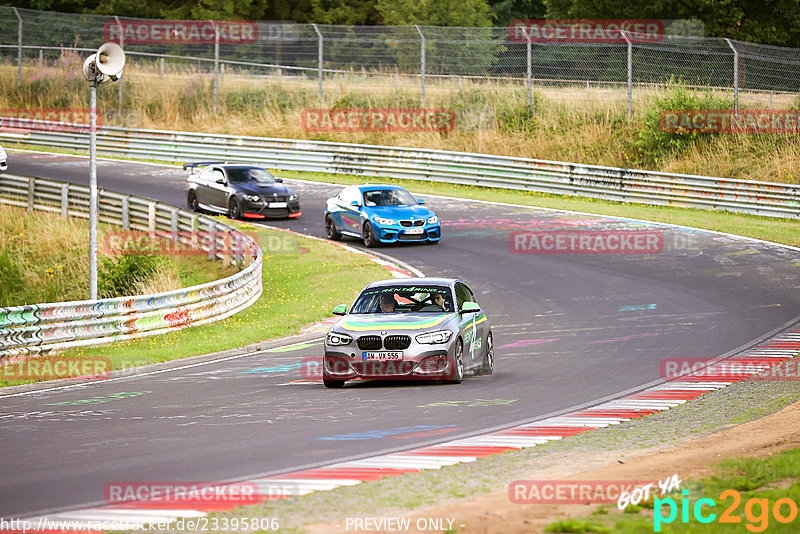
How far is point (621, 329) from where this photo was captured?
1808 centimetres

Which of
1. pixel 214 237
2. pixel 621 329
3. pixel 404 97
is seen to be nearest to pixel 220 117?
pixel 404 97

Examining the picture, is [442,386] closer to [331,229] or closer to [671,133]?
[331,229]

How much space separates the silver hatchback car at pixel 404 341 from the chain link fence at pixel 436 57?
23.3 metres

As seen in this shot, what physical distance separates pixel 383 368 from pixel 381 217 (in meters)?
14.3

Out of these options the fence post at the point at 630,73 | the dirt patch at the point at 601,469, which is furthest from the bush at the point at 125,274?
the fence post at the point at 630,73

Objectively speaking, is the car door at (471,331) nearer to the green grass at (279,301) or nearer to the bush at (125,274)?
the green grass at (279,301)

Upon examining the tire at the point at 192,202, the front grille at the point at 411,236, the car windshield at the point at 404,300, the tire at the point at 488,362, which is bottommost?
the tire at the point at 192,202

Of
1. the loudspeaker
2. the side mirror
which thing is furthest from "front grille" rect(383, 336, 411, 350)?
the loudspeaker

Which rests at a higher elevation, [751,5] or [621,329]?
[751,5]

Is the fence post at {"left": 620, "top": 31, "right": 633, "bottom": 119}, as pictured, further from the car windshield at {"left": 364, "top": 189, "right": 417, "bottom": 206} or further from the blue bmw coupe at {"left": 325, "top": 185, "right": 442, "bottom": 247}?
the car windshield at {"left": 364, "top": 189, "right": 417, "bottom": 206}

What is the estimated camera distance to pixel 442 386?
1346cm

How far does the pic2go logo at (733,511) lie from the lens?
6.64 meters

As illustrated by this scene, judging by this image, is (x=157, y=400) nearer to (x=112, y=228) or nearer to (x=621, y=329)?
(x=621, y=329)

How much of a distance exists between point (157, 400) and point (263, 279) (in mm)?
12428
